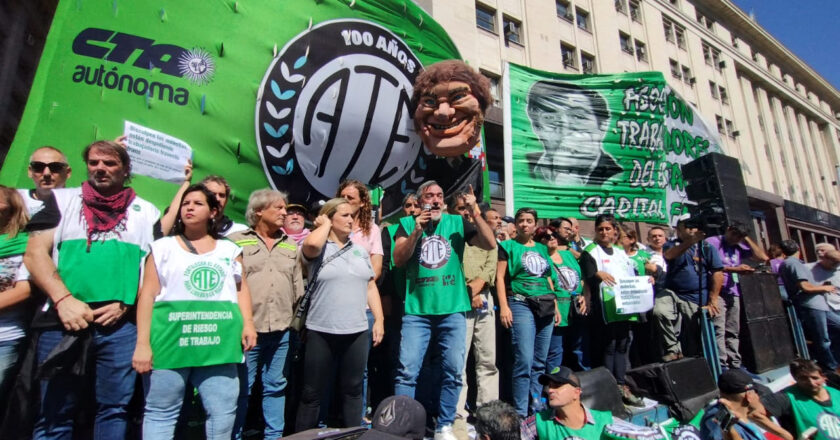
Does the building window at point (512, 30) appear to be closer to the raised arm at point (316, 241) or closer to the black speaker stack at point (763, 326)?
the black speaker stack at point (763, 326)

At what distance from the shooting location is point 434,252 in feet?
10.1

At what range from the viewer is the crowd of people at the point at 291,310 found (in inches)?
78.7

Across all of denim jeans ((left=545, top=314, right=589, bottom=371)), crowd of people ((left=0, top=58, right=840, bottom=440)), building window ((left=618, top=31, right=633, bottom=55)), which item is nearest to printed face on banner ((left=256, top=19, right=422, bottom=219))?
crowd of people ((left=0, top=58, right=840, bottom=440))

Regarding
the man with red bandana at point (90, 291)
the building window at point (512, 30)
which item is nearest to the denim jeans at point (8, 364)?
the man with red bandana at point (90, 291)

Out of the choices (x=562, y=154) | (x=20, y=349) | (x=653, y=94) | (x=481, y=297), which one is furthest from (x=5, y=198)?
(x=653, y=94)

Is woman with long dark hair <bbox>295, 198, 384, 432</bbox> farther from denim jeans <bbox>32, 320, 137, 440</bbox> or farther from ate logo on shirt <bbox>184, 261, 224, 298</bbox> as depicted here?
denim jeans <bbox>32, 320, 137, 440</bbox>

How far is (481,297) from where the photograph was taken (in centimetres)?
334

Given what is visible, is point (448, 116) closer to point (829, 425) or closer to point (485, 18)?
point (829, 425)

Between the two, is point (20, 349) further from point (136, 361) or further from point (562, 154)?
point (562, 154)

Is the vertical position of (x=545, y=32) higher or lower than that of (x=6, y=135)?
higher

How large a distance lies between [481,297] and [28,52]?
657 centimetres

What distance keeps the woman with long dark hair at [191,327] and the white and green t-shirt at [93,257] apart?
0.56 feet

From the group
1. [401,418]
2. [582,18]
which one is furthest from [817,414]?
[582,18]

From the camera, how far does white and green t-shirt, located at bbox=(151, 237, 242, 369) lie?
198cm
